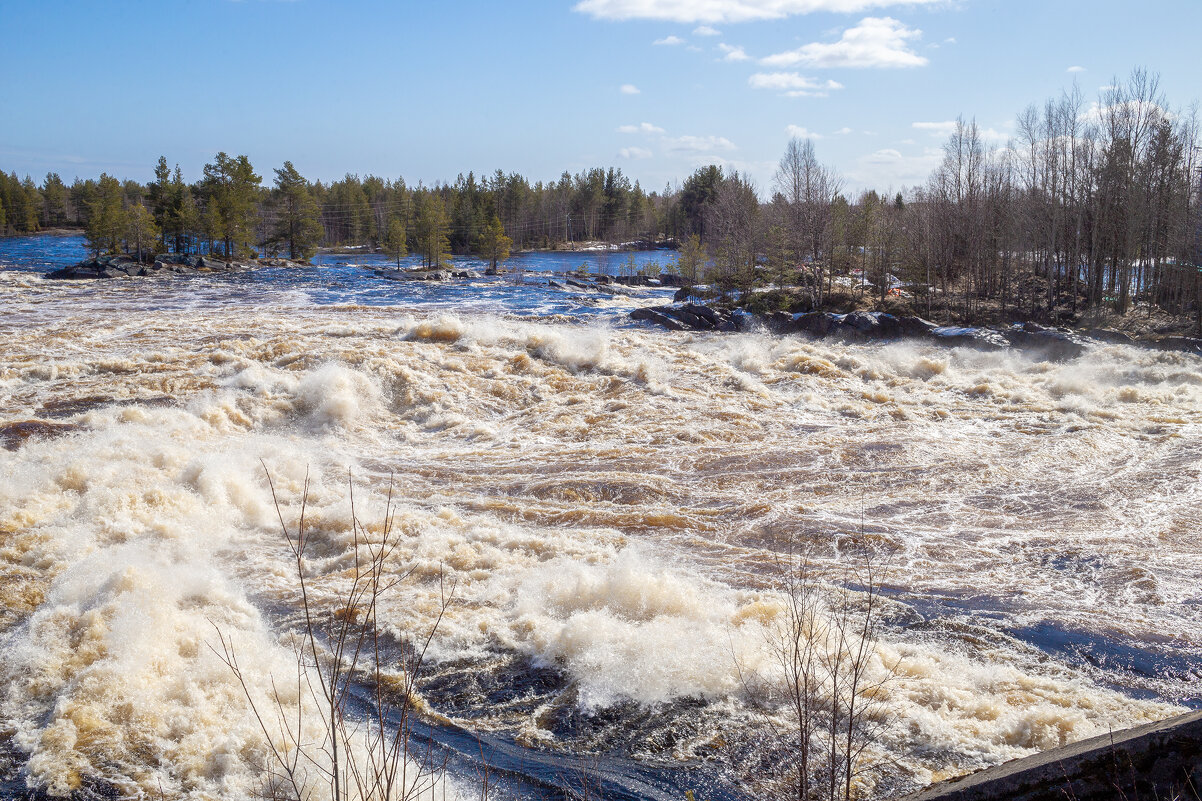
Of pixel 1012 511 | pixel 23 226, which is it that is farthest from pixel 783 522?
pixel 23 226

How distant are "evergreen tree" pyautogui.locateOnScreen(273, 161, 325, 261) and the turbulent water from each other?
38.9 meters

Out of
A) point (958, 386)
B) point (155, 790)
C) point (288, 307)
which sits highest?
point (288, 307)

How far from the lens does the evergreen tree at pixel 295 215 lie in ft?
191

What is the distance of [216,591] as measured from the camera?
7.85 m

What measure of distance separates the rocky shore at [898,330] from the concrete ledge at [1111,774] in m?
20.8

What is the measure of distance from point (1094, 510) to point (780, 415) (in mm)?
6552

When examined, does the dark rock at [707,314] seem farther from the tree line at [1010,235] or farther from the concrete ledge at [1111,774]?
the concrete ledge at [1111,774]

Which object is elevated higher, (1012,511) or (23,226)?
Result: (23,226)

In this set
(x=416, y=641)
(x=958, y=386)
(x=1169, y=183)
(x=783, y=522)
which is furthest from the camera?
(x=1169, y=183)

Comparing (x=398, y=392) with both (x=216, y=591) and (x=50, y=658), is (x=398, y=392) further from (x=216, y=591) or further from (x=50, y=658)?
(x=50, y=658)

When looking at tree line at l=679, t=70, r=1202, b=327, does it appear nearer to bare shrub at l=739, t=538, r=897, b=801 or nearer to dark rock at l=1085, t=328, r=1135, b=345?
Result: dark rock at l=1085, t=328, r=1135, b=345

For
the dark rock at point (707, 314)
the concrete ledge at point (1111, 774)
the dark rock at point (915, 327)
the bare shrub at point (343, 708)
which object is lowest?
the bare shrub at point (343, 708)

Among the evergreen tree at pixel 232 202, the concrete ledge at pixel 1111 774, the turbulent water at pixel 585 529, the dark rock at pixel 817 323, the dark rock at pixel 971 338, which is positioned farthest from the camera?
the evergreen tree at pixel 232 202

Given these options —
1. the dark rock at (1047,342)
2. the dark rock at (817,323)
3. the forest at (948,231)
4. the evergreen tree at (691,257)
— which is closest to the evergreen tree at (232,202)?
the forest at (948,231)
